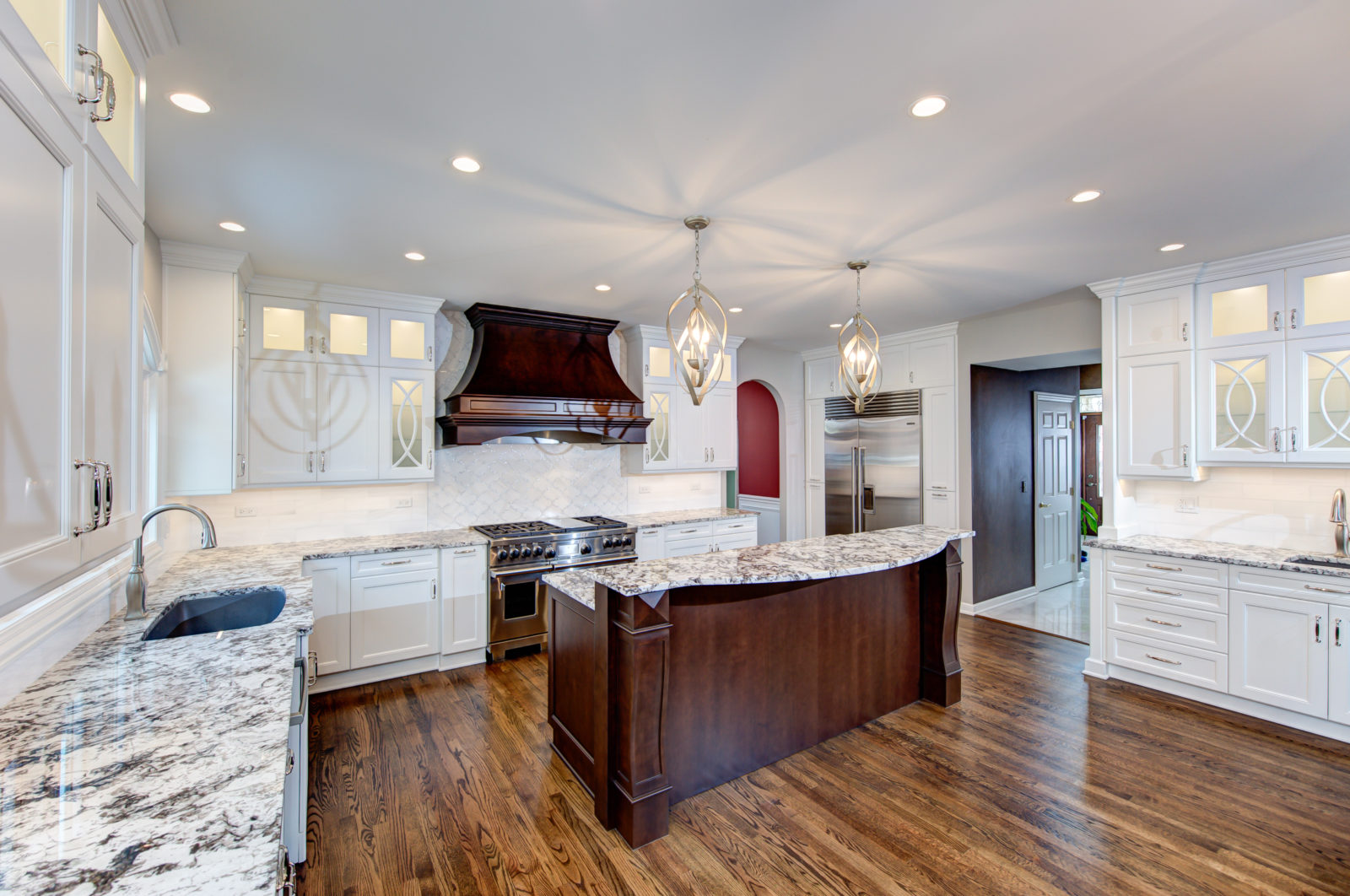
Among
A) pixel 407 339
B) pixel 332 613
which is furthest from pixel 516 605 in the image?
pixel 407 339

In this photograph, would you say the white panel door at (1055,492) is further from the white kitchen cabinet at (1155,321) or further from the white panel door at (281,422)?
the white panel door at (281,422)

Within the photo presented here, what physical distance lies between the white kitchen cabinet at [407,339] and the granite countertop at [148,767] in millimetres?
2538

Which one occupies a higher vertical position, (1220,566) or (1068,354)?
(1068,354)

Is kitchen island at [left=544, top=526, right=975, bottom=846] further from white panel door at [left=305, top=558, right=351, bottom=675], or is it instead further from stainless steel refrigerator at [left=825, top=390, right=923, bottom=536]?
stainless steel refrigerator at [left=825, top=390, right=923, bottom=536]

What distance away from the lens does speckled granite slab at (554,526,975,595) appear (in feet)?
7.49

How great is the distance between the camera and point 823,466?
6.43 metres

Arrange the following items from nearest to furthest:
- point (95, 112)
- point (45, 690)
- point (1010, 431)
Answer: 1. point (95, 112)
2. point (45, 690)
3. point (1010, 431)

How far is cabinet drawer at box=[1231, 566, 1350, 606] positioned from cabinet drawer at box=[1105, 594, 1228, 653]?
0.24 m

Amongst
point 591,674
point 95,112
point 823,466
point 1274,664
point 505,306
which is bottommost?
point 1274,664

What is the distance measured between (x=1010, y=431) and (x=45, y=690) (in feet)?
21.0

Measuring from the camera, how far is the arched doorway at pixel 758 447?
7610mm

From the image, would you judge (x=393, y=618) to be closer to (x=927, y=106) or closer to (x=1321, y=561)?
(x=927, y=106)

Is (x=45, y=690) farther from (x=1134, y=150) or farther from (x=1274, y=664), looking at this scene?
(x=1274, y=664)

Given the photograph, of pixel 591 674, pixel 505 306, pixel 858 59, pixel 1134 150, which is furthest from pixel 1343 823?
pixel 505 306
